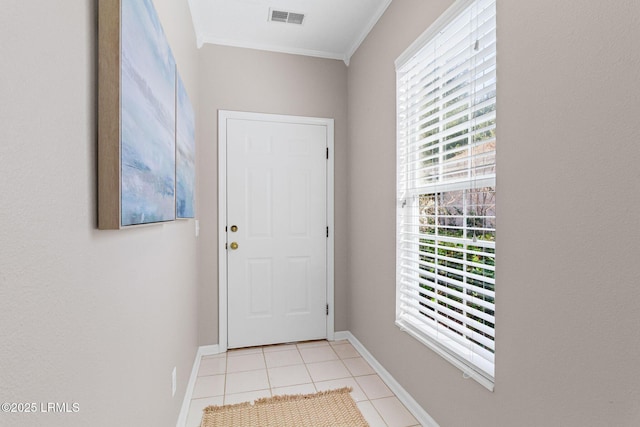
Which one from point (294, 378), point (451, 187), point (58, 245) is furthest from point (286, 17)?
point (294, 378)

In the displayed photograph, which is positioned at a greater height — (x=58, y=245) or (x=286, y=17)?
(x=286, y=17)

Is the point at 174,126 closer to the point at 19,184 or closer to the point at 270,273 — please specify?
the point at 19,184

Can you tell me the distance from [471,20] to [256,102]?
1.91m

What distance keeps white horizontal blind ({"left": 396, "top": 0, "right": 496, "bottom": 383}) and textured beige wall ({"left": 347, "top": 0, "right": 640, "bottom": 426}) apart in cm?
11

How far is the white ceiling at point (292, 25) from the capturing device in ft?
7.93

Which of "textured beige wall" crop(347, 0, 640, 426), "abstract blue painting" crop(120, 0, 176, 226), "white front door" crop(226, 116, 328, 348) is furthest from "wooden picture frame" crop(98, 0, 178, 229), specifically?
"white front door" crop(226, 116, 328, 348)

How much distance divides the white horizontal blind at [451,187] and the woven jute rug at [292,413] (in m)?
0.61

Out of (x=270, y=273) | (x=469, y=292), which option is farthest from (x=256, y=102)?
(x=469, y=292)

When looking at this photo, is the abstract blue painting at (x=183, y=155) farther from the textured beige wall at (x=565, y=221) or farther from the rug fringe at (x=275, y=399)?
the textured beige wall at (x=565, y=221)

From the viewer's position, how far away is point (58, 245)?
1.98 ft

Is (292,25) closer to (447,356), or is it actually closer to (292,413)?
(447,356)

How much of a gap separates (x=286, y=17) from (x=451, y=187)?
187 centimetres

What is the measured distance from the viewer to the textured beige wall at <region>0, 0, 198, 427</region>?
1.57ft

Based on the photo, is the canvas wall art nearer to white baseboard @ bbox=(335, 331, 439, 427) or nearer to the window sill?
the window sill
